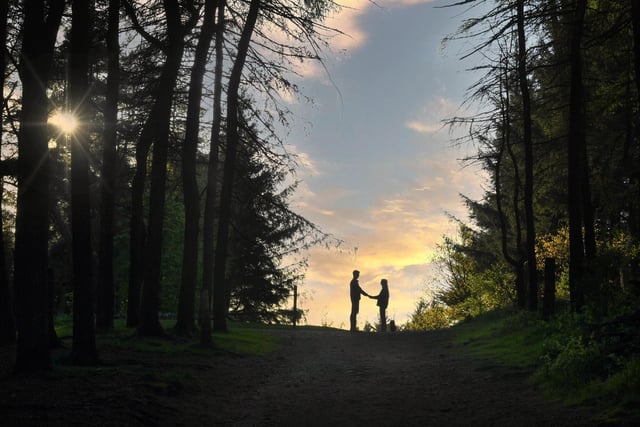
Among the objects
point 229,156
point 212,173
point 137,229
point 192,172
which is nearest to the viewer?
point 192,172

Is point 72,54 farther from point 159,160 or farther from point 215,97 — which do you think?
point 215,97

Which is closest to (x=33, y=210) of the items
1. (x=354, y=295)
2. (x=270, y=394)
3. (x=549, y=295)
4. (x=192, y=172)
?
(x=270, y=394)

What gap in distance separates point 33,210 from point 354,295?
2002 cm

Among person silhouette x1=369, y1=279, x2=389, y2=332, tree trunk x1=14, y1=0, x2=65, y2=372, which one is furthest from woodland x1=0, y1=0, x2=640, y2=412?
person silhouette x1=369, y1=279, x2=389, y2=332

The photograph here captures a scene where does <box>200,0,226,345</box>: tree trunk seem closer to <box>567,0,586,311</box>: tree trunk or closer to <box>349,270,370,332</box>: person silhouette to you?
<box>349,270,370,332</box>: person silhouette

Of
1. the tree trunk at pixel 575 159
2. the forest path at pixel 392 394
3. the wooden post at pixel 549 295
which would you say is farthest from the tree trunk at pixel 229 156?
the wooden post at pixel 549 295

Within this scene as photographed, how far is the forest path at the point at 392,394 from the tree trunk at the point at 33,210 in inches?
135

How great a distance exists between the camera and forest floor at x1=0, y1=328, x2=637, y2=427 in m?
7.95

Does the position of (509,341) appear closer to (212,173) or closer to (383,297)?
(212,173)

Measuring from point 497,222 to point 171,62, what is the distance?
2778 cm

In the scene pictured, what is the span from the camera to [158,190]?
57.1ft

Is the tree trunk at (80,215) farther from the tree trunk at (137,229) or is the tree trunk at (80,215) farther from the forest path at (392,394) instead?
the tree trunk at (137,229)

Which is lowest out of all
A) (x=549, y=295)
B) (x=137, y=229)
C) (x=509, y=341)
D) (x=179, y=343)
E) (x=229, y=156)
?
(x=179, y=343)

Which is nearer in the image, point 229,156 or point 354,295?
point 229,156
